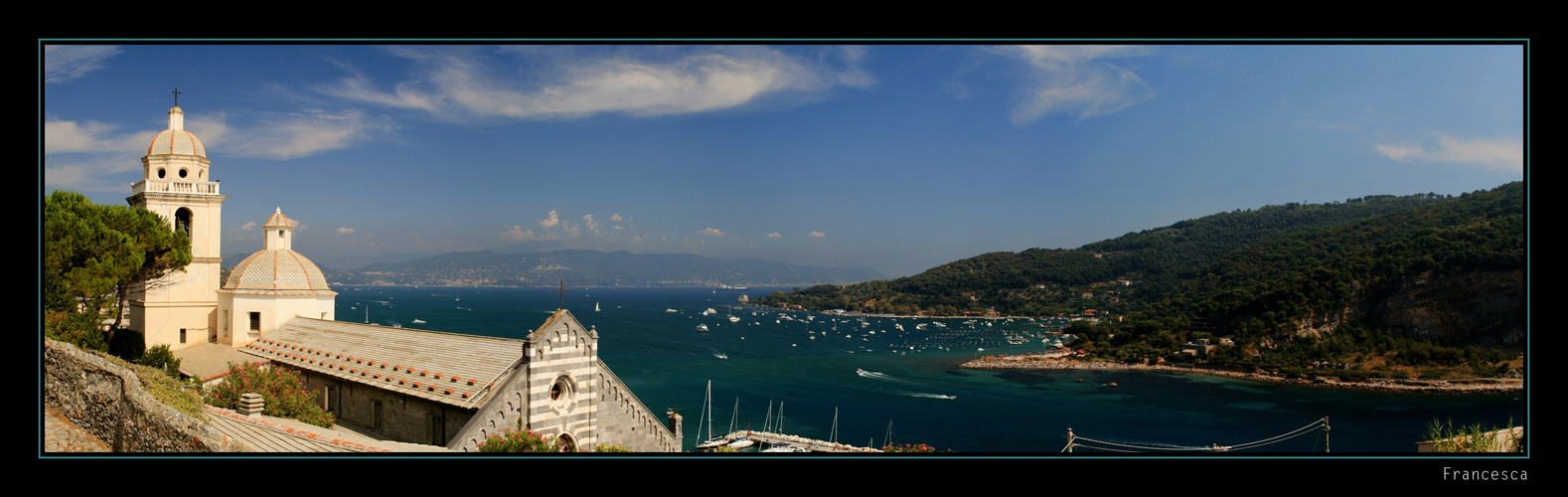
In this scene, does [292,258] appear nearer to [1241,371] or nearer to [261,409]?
[261,409]

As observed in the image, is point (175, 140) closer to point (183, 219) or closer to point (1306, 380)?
point (183, 219)

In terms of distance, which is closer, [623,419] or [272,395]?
[623,419]

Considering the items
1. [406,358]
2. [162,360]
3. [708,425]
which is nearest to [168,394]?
[406,358]

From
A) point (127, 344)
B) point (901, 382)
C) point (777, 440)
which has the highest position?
point (127, 344)

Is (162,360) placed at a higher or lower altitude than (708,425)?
higher

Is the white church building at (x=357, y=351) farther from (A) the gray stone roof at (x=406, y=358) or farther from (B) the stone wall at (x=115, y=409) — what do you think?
(B) the stone wall at (x=115, y=409)

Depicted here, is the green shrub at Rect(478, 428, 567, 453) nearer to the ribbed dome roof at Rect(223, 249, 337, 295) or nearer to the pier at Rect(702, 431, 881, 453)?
the ribbed dome roof at Rect(223, 249, 337, 295)
